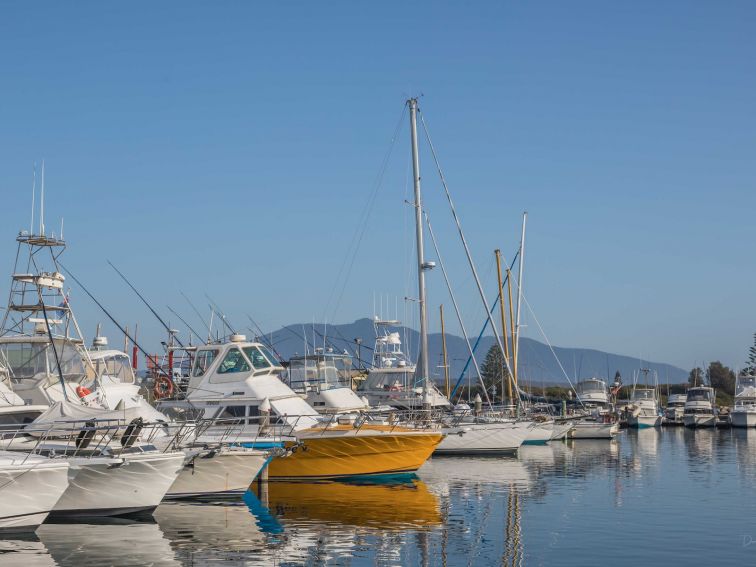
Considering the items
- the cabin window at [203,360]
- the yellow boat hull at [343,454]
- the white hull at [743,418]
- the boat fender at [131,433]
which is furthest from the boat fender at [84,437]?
the white hull at [743,418]

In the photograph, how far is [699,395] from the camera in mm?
85188

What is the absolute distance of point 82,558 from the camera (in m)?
18.9

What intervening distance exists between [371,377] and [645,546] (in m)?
34.9

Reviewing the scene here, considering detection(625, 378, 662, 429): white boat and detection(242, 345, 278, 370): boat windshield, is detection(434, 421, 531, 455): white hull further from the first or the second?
detection(625, 378, 662, 429): white boat

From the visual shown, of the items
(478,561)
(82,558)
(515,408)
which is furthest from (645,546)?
(515,408)

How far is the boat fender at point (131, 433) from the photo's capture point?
78.0 ft

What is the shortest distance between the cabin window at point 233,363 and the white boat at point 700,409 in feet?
171

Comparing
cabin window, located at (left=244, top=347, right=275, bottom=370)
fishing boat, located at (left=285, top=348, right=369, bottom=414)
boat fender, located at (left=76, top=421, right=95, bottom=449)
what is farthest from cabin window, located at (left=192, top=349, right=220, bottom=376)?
boat fender, located at (left=76, top=421, right=95, bottom=449)

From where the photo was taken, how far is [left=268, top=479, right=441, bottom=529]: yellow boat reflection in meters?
24.1

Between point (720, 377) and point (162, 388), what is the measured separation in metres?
102

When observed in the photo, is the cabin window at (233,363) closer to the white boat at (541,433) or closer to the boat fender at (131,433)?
the boat fender at (131,433)

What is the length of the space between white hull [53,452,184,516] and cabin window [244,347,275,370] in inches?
455

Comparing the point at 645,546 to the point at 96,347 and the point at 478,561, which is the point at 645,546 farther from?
the point at 96,347

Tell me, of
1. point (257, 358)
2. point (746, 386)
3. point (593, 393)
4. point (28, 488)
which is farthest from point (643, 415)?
point (28, 488)
